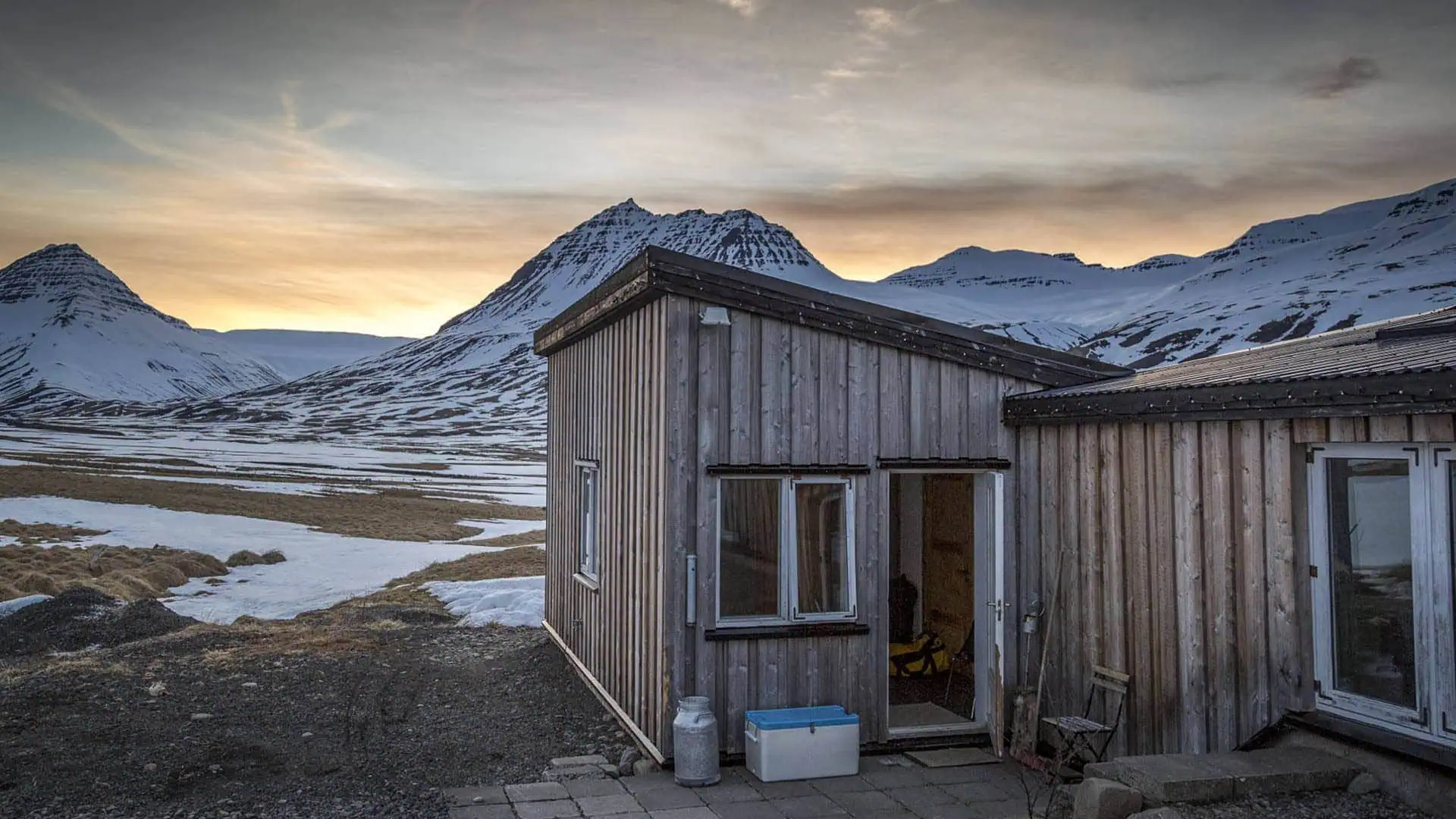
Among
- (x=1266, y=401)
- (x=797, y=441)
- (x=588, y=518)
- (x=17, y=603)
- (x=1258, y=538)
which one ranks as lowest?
(x=17, y=603)

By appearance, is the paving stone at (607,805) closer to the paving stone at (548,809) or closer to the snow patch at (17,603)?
the paving stone at (548,809)

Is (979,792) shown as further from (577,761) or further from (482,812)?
(482,812)

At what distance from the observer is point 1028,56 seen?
39.9 ft

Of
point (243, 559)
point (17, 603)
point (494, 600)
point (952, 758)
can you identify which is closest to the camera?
point (952, 758)

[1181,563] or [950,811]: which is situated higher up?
[1181,563]

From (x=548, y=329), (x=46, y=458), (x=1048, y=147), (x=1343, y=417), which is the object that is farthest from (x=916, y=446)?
(x=46, y=458)

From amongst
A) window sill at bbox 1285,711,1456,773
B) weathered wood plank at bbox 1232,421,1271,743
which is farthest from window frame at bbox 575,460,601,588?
window sill at bbox 1285,711,1456,773

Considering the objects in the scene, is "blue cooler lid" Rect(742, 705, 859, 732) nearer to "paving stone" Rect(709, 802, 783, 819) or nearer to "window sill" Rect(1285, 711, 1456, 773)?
"paving stone" Rect(709, 802, 783, 819)

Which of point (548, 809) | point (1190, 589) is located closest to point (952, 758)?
point (1190, 589)

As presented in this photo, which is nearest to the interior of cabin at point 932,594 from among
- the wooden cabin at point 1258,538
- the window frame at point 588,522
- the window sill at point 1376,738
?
the wooden cabin at point 1258,538

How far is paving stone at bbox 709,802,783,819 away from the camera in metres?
5.88

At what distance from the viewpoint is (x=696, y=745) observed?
6.38 m

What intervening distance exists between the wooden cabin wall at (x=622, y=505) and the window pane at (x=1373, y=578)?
409cm

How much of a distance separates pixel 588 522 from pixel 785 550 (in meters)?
2.85
